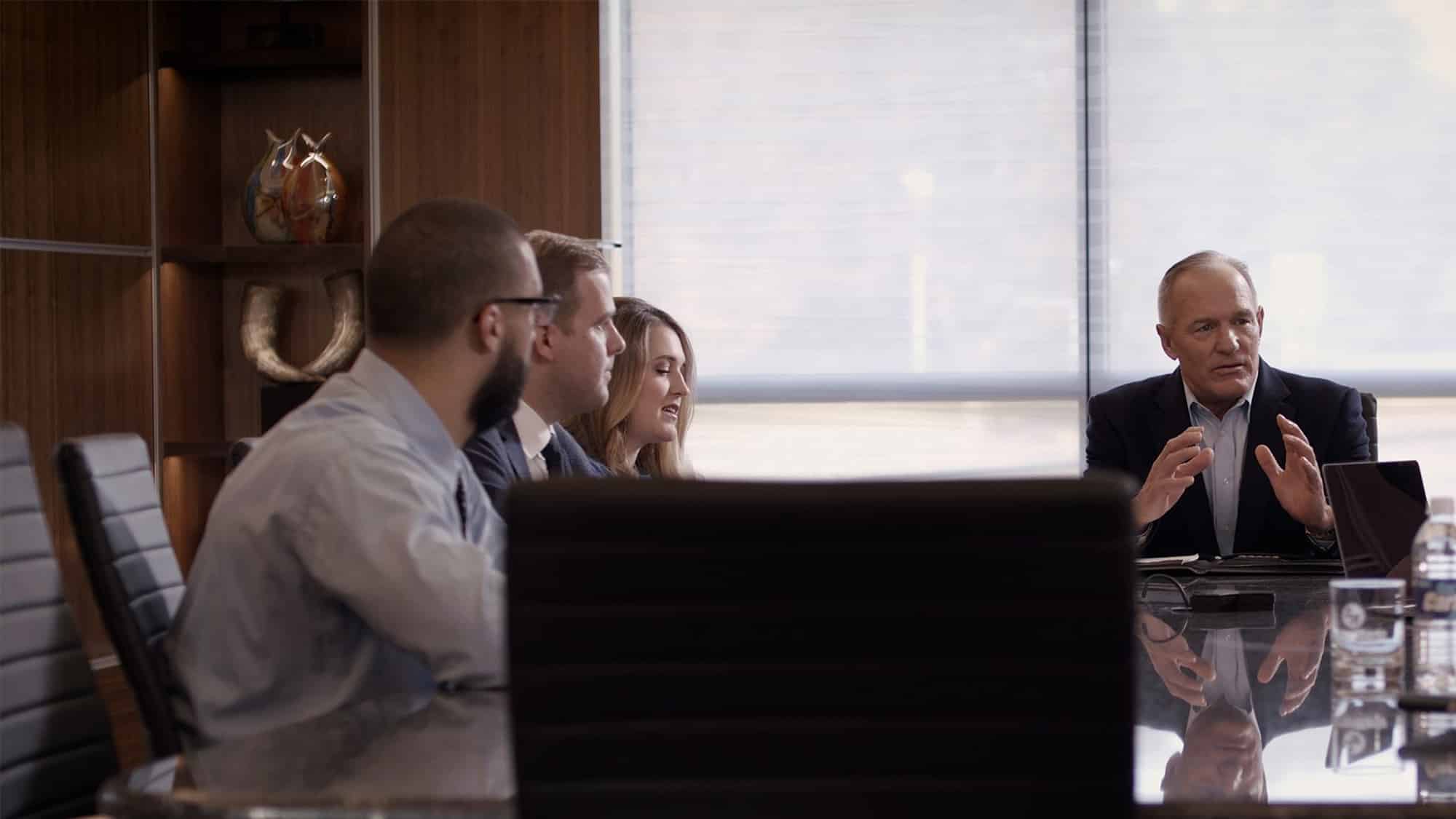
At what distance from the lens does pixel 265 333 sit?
217 inches

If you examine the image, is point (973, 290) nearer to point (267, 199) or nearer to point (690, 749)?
point (267, 199)

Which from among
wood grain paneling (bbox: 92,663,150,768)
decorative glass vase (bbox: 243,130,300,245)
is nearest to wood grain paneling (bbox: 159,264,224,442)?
decorative glass vase (bbox: 243,130,300,245)

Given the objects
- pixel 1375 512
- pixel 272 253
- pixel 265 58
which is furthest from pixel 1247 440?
pixel 265 58

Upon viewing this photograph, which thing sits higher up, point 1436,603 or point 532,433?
point 532,433

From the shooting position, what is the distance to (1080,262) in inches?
218

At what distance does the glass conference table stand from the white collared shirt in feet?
4.28

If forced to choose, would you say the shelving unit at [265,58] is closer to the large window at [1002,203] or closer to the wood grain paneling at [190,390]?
the wood grain paneling at [190,390]

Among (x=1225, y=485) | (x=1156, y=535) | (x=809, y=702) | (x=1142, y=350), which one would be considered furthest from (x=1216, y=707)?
(x=1142, y=350)

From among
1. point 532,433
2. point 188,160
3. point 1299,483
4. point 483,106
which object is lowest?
point 1299,483

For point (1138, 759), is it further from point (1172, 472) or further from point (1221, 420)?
point (1221, 420)

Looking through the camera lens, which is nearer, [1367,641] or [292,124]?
[1367,641]

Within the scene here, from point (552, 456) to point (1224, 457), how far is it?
1.60 m

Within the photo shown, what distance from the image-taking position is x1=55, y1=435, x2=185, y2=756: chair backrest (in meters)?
1.74

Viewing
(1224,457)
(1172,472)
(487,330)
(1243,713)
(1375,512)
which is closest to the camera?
(1243,713)
